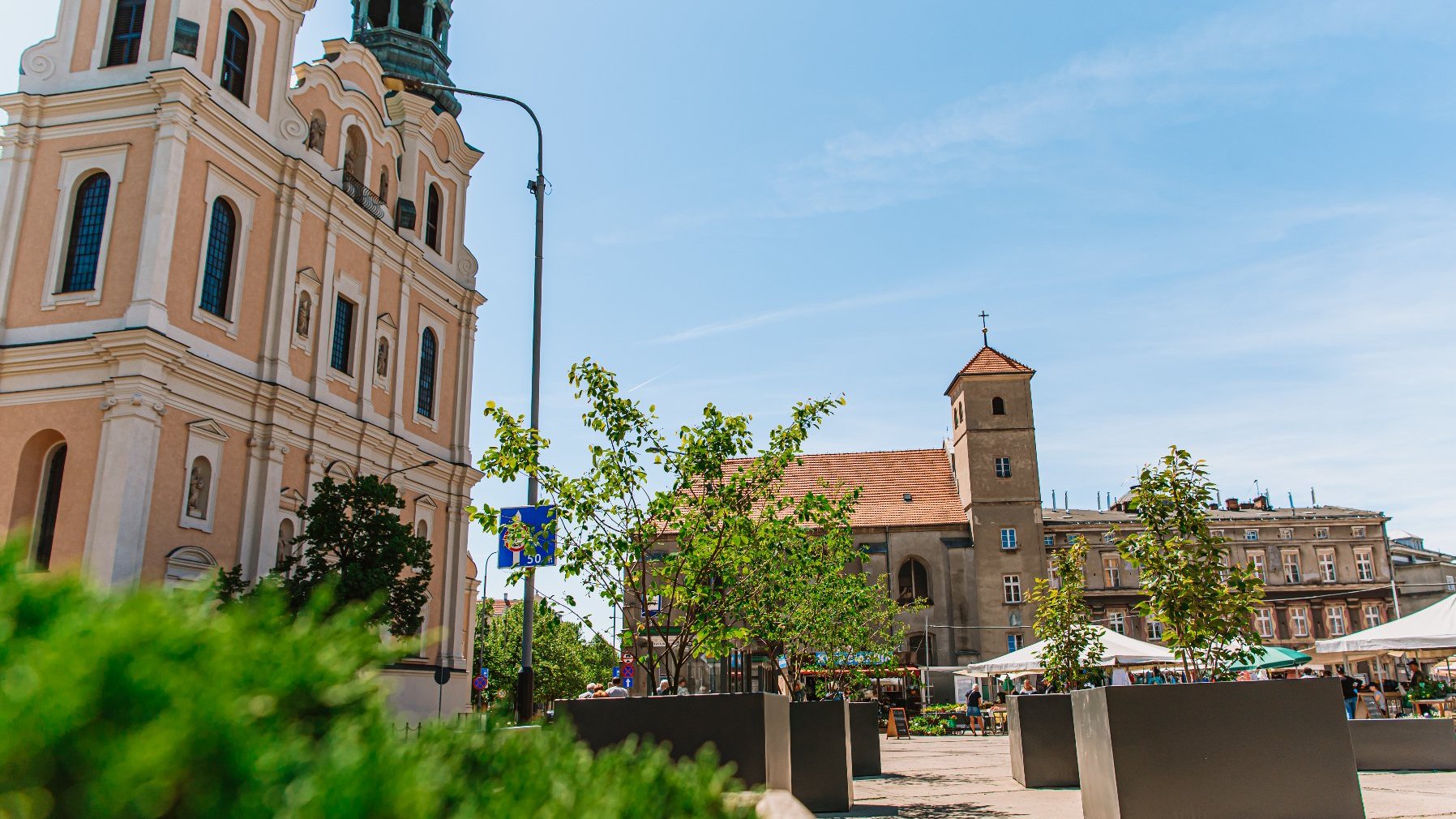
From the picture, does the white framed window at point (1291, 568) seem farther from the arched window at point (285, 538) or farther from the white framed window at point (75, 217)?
the white framed window at point (75, 217)

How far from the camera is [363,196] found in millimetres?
33125

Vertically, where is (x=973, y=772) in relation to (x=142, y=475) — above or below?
below

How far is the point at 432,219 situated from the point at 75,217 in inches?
553

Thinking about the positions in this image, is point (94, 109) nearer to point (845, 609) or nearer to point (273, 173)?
point (273, 173)

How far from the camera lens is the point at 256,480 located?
1055 inches

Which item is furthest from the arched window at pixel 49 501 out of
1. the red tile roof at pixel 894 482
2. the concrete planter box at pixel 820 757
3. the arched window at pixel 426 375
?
the red tile roof at pixel 894 482

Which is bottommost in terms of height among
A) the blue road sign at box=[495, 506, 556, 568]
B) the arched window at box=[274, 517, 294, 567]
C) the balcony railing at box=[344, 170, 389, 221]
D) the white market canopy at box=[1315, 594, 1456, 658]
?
the white market canopy at box=[1315, 594, 1456, 658]

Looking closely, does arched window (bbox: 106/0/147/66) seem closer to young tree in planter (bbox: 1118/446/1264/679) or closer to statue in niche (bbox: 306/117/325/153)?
statue in niche (bbox: 306/117/325/153)

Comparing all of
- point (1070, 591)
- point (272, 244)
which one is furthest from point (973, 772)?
point (272, 244)

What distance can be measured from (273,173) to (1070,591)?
77.1ft

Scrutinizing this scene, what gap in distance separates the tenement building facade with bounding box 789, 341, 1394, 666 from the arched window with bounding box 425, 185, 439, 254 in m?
31.0

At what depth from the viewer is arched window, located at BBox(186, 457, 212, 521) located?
24.7 meters

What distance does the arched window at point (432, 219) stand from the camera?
37.9 m

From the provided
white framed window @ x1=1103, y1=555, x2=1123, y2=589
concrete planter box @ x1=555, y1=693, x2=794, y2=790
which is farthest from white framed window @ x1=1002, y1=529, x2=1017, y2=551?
concrete planter box @ x1=555, y1=693, x2=794, y2=790
